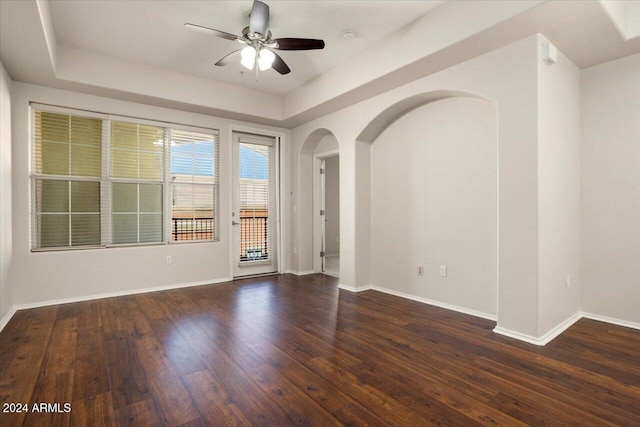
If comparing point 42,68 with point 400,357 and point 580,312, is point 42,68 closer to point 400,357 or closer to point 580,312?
point 400,357

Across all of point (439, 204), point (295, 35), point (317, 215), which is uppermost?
point (295, 35)

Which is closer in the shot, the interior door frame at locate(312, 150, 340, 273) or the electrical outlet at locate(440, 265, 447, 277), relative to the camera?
the electrical outlet at locate(440, 265, 447, 277)

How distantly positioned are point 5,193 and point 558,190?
5.60m

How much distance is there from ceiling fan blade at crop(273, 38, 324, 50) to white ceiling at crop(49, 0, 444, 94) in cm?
32

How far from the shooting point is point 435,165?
3988 millimetres

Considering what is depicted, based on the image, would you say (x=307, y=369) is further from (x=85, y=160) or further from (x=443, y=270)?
(x=85, y=160)

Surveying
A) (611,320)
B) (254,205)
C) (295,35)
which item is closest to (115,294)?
(254,205)

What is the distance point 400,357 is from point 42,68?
180 inches

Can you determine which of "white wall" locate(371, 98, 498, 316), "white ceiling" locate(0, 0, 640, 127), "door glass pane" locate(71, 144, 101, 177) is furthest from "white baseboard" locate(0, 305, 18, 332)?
"white wall" locate(371, 98, 498, 316)

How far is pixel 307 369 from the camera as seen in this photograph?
7.77 ft

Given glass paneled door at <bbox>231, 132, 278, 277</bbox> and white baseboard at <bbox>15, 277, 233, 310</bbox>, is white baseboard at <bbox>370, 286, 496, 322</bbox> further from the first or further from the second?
white baseboard at <bbox>15, 277, 233, 310</bbox>

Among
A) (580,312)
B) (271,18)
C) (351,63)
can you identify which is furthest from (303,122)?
(580,312)

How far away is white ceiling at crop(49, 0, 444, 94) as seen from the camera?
3.03 metres

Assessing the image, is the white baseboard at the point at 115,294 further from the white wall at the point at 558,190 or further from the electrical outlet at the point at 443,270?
the white wall at the point at 558,190
